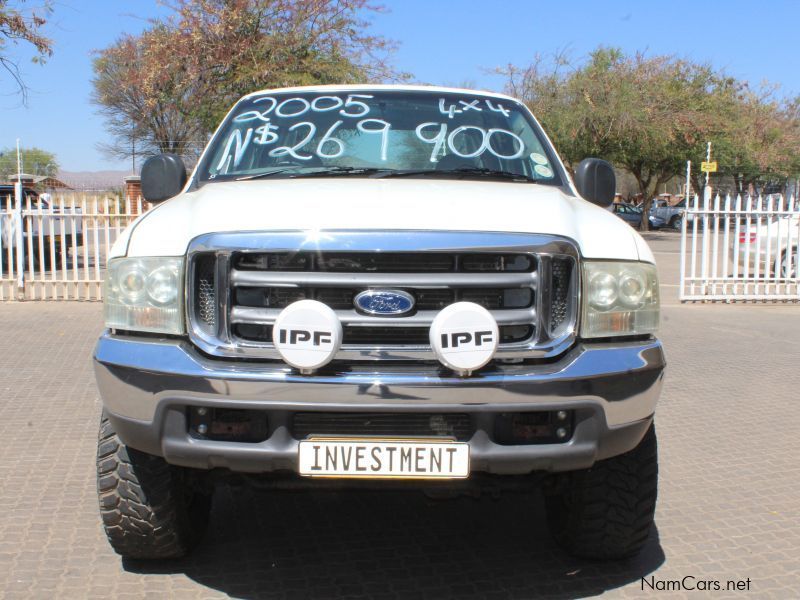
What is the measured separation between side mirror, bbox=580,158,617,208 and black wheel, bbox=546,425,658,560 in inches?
50.1

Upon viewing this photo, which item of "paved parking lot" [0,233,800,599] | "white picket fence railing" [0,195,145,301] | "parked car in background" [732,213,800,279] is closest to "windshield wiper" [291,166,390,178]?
"paved parking lot" [0,233,800,599]

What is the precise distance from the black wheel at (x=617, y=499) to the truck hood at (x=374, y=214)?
0.80 m

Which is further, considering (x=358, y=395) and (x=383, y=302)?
(x=383, y=302)

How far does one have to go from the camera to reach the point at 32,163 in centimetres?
8594

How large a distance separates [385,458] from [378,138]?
190cm

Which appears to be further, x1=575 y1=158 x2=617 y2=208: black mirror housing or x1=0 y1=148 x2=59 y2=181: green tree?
x1=0 y1=148 x2=59 y2=181: green tree

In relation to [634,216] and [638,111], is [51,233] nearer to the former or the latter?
[638,111]

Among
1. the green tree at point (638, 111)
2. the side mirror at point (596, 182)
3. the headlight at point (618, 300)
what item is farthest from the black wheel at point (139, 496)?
the green tree at point (638, 111)

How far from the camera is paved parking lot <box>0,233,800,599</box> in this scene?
3.31 meters

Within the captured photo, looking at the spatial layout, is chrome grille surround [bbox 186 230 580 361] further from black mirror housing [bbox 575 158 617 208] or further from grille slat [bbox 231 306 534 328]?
black mirror housing [bbox 575 158 617 208]

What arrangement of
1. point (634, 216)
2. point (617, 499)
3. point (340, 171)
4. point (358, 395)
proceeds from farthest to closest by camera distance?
1. point (634, 216)
2. point (340, 171)
3. point (617, 499)
4. point (358, 395)

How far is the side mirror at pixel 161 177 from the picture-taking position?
4.04m

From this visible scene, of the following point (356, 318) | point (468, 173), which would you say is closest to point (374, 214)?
point (356, 318)

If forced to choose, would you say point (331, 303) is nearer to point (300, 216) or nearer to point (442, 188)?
point (300, 216)
